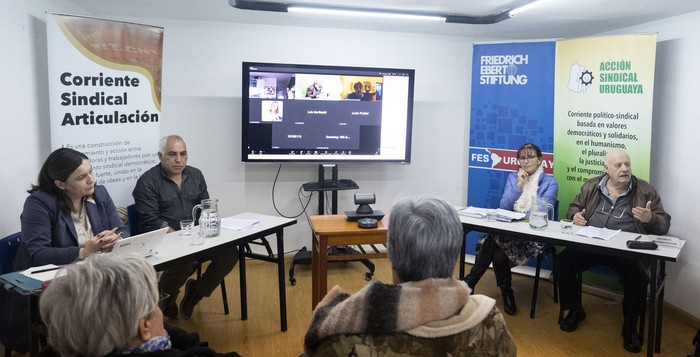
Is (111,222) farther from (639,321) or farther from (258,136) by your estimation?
(639,321)

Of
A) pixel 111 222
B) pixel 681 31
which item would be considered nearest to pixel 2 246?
pixel 111 222

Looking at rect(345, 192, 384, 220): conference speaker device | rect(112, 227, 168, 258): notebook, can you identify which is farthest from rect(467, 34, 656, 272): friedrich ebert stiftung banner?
rect(112, 227, 168, 258): notebook

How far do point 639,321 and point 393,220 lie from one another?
269 centimetres

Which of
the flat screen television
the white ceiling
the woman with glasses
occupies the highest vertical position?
the white ceiling

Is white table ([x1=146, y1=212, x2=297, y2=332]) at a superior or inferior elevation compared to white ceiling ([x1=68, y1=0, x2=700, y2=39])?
inferior

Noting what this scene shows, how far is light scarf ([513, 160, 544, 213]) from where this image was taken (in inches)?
154

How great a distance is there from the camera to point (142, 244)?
2355mm

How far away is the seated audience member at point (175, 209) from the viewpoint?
133 inches

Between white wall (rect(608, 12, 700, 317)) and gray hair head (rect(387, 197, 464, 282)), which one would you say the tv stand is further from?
gray hair head (rect(387, 197, 464, 282))

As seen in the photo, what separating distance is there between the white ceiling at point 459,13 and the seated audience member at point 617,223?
1098mm

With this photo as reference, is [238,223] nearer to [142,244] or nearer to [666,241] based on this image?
[142,244]

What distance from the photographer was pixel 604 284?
4043 mm

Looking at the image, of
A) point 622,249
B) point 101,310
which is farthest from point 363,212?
point 101,310

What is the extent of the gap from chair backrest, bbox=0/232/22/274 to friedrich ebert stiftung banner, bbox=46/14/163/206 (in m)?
0.85
